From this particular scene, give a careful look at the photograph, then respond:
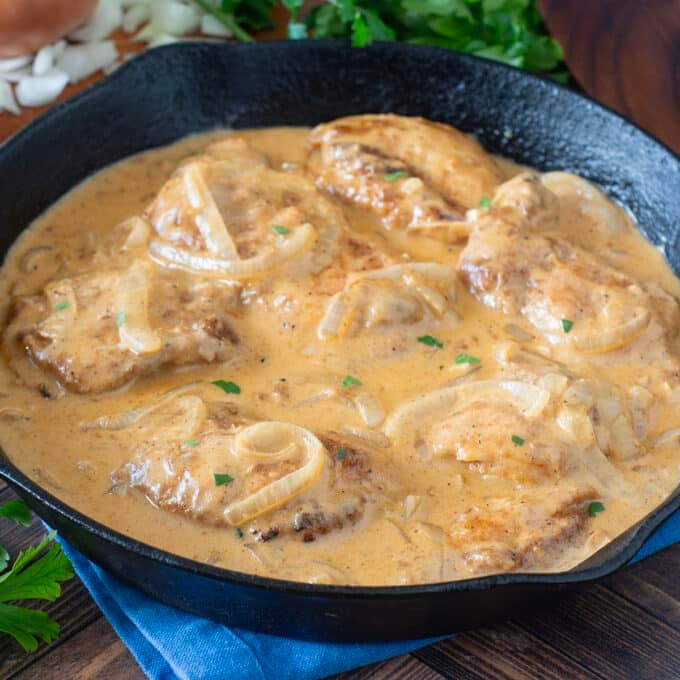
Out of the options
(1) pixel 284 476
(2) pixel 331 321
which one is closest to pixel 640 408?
(2) pixel 331 321

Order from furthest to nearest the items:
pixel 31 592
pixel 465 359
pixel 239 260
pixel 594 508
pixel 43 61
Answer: pixel 43 61 < pixel 239 260 < pixel 465 359 < pixel 594 508 < pixel 31 592

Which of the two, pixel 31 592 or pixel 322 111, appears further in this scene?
pixel 322 111

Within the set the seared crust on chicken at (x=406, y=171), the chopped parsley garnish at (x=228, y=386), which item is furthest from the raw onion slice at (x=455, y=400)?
the seared crust on chicken at (x=406, y=171)

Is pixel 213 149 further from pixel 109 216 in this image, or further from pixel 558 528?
pixel 558 528

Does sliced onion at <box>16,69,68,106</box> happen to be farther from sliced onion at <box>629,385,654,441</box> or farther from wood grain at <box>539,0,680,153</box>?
sliced onion at <box>629,385,654,441</box>

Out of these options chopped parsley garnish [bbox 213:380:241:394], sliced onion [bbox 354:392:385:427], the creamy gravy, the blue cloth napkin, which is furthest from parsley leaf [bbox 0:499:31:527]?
sliced onion [bbox 354:392:385:427]

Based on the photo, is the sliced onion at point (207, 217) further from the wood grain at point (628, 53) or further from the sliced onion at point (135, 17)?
the wood grain at point (628, 53)

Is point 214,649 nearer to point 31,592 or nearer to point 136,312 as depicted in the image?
point 31,592
